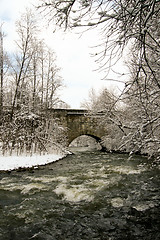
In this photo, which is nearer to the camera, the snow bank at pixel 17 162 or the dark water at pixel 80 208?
the dark water at pixel 80 208

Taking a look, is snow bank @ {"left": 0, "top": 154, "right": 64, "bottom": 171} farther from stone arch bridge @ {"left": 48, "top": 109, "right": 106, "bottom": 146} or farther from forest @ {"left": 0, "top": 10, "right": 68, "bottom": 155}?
stone arch bridge @ {"left": 48, "top": 109, "right": 106, "bottom": 146}

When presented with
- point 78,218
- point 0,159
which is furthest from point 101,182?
point 0,159

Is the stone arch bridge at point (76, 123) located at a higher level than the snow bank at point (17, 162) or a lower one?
higher

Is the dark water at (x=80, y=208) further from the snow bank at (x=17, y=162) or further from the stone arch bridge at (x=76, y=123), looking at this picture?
the stone arch bridge at (x=76, y=123)

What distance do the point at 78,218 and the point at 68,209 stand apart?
0.57m

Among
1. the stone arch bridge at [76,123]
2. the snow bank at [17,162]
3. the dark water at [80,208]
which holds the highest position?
the stone arch bridge at [76,123]

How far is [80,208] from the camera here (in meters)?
4.84

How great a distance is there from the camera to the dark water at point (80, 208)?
370 cm

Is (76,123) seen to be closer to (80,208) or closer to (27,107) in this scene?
(27,107)

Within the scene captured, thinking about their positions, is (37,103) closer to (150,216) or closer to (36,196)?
(36,196)

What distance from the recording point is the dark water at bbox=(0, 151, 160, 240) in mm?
3703

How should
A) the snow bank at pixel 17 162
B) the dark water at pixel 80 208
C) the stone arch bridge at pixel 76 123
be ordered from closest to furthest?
1. the dark water at pixel 80 208
2. the snow bank at pixel 17 162
3. the stone arch bridge at pixel 76 123

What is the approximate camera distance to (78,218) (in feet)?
14.1

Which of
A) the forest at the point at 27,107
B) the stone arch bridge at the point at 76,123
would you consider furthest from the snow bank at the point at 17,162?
the stone arch bridge at the point at 76,123
